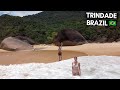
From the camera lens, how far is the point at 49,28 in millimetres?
23375

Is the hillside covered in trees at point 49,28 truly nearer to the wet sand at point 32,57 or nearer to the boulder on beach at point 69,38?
the boulder on beach at point 69,38

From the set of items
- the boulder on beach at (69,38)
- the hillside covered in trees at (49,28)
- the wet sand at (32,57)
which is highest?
the hillside covered in trees at (49,28)

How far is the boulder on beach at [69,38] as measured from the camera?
19.1 meters

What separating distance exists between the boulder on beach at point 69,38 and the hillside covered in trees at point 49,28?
961mm

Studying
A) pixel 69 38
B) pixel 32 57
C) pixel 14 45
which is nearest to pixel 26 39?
pixel 14 45

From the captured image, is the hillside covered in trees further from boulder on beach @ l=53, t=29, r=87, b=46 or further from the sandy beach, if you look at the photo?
the sandy beach


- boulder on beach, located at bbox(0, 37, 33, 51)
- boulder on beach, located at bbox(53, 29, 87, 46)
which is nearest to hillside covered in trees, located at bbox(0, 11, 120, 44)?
boulder on beach, located at bbox(53, 29, 87, 46)

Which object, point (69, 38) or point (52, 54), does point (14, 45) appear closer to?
point (69, 38)

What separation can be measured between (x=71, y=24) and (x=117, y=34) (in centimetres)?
376

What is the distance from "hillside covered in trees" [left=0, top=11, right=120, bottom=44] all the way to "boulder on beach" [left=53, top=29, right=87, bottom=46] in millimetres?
961

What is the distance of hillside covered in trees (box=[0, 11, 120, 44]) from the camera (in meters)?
20.7

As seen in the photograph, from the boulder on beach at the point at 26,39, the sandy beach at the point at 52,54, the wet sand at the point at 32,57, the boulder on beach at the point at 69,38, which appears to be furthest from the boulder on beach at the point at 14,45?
the boulder on beach at the point at 69,38
